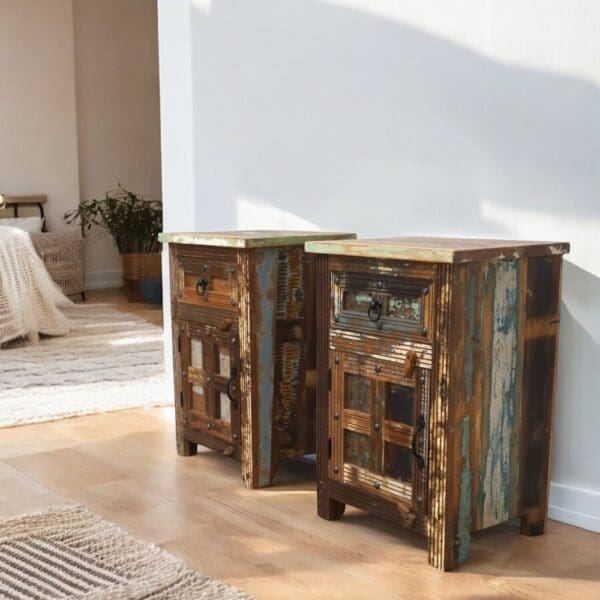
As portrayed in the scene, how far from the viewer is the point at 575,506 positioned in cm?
205

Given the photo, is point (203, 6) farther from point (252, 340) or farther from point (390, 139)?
point (252, 340)

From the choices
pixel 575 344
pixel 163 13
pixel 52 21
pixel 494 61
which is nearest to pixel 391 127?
pixel 494 61

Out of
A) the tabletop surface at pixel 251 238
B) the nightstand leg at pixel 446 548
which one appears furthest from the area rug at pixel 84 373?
the nightstand leg at pixel 446 548

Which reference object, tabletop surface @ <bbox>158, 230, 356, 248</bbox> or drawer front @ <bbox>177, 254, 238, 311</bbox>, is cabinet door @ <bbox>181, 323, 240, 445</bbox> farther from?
tabletop surface @ <bbox>158, 230, 356, 248</bbox>

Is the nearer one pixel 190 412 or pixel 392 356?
pixel 392 356

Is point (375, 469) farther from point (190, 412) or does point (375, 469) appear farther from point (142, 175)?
point (142, 175)

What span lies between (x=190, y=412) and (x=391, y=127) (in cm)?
94

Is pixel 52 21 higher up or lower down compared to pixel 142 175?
higher up

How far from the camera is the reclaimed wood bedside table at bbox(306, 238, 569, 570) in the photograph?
178cm

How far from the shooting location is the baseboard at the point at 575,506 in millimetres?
2018

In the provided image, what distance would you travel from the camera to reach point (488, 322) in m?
1.83

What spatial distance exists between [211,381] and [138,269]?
355 cm

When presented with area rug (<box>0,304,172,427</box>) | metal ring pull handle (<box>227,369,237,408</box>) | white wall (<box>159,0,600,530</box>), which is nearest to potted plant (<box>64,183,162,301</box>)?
area rug (<box>0,304,172,427</box>)

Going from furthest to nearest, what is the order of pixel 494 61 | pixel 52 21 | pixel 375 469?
1. pixel 52 21
2. pixel 494 61
3. pixel 375 469
